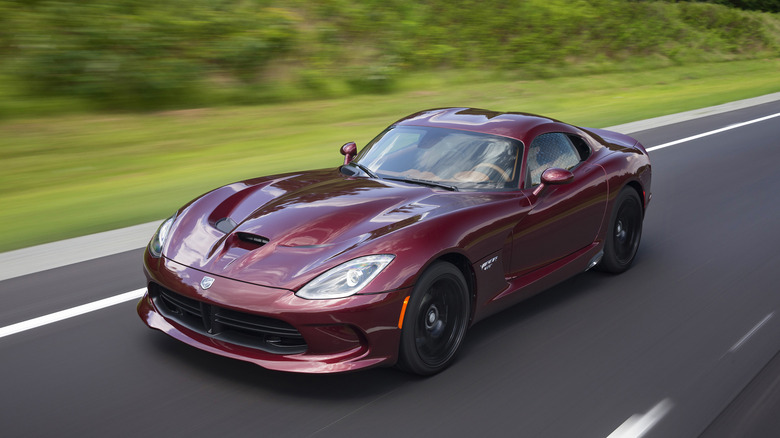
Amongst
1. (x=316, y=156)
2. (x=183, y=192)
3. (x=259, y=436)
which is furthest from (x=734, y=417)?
(x=316, y=156)

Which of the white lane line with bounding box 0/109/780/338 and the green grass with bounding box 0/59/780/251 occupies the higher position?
the white lane line with bounding box 0/109/780/338

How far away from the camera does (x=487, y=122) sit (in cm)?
588

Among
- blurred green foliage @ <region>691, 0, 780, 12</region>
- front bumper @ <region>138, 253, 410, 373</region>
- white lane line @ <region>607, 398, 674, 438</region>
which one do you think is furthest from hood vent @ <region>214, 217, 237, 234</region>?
blurred green foliage @ <region>691, 0, 780, 12</region>

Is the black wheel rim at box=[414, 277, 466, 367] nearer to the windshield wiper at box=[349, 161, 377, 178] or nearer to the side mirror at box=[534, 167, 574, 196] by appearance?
the side mirror at box=[534, 167, 574, 196]

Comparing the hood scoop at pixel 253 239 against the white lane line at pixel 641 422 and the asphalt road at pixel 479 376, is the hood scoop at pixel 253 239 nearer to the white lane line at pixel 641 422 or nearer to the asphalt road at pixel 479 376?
the asphalt road at pixel 479 376

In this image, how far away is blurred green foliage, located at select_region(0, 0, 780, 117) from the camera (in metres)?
12.3

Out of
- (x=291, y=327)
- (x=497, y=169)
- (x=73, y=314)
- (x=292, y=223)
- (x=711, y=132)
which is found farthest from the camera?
(x=711, y=132)

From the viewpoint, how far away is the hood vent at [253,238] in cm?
450

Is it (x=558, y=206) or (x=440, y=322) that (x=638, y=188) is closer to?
(x=558, y=206)

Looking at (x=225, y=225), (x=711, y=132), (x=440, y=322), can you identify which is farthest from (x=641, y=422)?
(x=711, y=132)

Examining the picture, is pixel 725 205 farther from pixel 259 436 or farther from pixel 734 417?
pixel 259 436

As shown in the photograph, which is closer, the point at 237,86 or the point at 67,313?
the point at 67,313

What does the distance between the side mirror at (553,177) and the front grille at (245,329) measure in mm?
2020

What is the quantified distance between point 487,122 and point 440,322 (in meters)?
1.87
